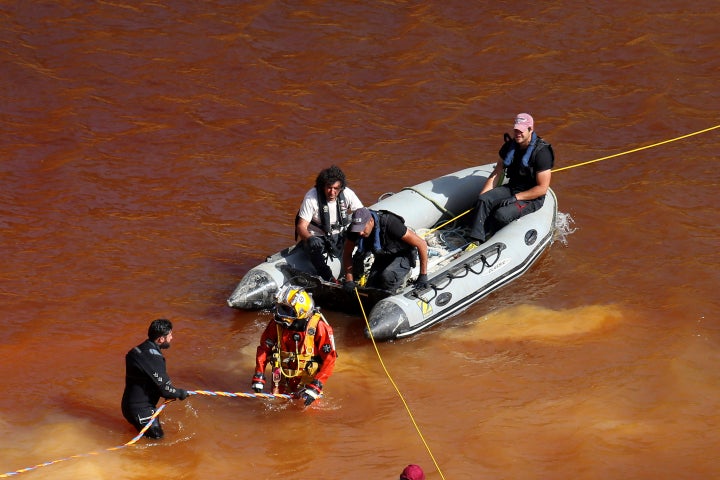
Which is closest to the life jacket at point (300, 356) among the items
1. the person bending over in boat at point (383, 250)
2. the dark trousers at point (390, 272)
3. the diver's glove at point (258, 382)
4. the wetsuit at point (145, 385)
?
the diver's glove at point (258, 382)

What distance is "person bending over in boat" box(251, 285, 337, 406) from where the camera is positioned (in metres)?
7.10

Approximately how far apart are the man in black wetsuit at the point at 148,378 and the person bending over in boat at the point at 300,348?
722mm

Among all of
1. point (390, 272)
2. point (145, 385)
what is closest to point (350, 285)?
point (390, 272)

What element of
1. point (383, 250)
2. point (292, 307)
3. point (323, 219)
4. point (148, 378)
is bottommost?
point (148, 378)

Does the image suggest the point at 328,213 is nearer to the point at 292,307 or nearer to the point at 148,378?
the point at 292,307

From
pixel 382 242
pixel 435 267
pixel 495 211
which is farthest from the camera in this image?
pixel 495 211

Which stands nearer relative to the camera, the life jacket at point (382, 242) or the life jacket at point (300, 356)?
the life jacket at point (300, 356)

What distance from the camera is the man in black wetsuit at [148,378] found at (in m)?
6.73

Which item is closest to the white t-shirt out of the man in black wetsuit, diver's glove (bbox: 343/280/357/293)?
diver's glove (bbox: 343/280/357/293)

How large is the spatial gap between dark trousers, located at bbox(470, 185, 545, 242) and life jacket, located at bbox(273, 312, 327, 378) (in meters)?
2.75

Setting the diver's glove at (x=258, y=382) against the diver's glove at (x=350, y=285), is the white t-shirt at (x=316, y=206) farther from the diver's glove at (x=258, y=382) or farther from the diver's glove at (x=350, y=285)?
the diver's glove at (x=258, y=382)

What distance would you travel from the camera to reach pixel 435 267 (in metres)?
9.37

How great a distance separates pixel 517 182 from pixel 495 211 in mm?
357

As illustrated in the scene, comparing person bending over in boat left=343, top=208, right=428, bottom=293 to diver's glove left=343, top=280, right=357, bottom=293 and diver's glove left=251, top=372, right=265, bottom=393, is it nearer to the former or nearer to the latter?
diver's glove left=343, top=280, right=357, bottom=293
